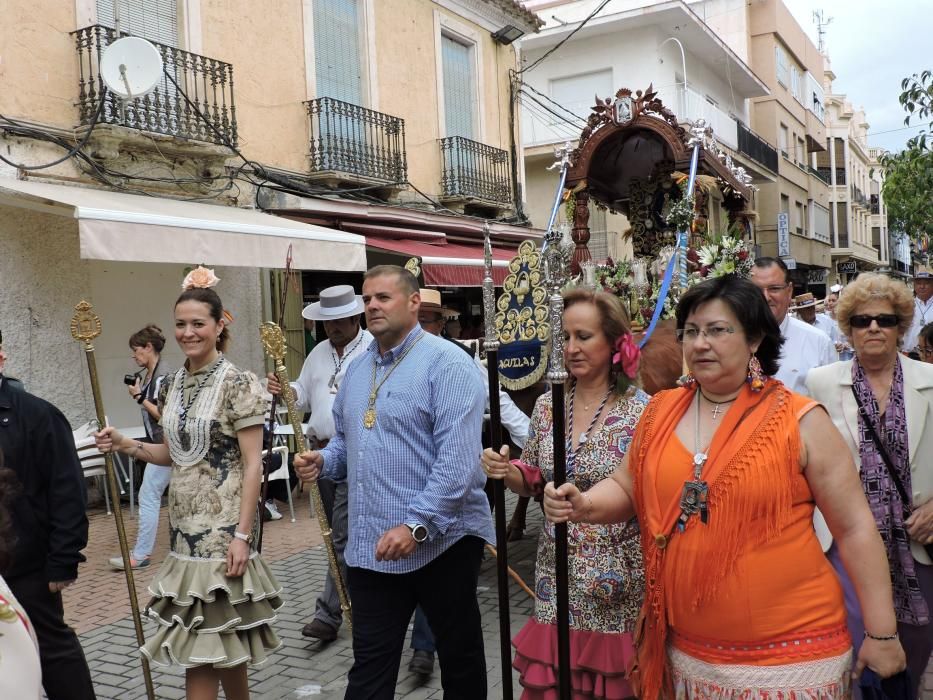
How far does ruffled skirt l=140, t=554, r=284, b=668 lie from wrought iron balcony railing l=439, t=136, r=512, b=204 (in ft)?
39.1

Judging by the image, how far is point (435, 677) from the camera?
14.9 feet

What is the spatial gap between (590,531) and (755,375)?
892mm

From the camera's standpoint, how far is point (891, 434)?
331 centimetres

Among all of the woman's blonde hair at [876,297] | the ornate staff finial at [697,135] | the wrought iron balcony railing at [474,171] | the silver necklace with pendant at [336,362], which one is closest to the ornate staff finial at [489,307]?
the woman's blonde hair at [876,297]

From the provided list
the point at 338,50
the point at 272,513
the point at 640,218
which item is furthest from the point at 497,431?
the point at 338,50

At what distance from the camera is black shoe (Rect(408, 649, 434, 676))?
4449 mm

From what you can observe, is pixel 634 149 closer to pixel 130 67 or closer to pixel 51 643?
pixel 130 67

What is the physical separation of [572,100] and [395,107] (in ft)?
34.9

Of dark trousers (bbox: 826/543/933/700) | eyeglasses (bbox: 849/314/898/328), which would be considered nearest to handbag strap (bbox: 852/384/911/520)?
dark trousers (bbox: 826/543/933/700)

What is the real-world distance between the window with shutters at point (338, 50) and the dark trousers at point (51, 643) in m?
10.3

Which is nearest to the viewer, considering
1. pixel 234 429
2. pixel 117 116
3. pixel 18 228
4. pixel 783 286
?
pixel 234 429

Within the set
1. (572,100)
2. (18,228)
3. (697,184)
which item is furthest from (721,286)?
(572,100)

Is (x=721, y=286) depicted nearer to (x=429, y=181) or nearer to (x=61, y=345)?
(x=61, y=345)

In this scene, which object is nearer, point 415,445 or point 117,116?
point 415,445
